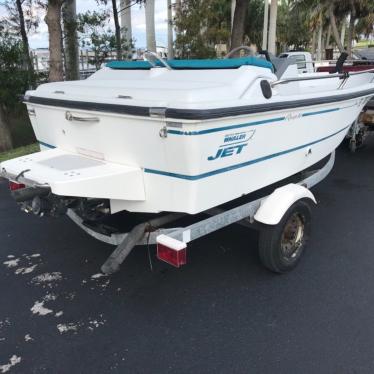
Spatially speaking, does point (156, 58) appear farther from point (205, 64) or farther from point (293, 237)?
point (293, 237)

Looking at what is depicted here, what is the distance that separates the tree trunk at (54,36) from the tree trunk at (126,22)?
19.7 ft

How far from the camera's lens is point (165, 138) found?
100 inches

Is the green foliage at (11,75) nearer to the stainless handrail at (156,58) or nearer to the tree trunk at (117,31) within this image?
the tree trunk at (117,31)

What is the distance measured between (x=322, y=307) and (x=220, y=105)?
159 cm

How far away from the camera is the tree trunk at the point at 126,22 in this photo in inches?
540

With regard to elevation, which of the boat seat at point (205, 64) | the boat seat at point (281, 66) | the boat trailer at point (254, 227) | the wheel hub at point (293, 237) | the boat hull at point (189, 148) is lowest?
the wheel hub at point (293, 237)

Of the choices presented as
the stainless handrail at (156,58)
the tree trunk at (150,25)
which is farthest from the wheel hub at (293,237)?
the tree trunk at (150,25)

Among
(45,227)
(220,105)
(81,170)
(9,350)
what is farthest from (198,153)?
(45,227)

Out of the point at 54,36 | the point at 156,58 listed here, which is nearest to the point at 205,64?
the point at 156,58

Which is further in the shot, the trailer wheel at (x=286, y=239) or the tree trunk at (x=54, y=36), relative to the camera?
the tree trunk at (x=54, y=36)

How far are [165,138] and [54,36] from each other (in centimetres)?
623

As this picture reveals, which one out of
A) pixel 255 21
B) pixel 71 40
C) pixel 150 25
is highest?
pixel 255 21

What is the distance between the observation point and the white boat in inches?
101

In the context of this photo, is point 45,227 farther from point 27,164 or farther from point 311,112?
point 311,112
